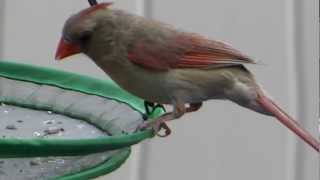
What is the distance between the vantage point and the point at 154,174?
6.85 feet

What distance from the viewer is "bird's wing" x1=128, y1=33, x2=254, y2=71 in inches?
52.5

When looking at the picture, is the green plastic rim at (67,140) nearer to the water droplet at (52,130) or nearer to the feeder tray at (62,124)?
the feeder tray at (62,124)

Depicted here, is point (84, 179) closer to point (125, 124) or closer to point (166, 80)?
point (125, 124)

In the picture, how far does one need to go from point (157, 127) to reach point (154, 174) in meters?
0.97

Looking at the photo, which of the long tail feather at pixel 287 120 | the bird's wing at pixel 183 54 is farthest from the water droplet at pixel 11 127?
the long tail feather at pixel 287 120

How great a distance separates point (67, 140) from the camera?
0.93 m

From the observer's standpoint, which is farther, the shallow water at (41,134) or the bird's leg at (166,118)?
the bird's leg at (166,118)

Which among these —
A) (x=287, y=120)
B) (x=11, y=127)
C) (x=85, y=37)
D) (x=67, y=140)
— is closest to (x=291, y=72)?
(x=287, y=120)

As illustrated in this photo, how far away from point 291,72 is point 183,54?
729mm

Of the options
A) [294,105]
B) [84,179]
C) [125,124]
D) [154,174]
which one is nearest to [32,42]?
[154,174]

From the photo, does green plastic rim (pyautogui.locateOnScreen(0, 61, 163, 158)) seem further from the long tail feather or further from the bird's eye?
the long tail feather

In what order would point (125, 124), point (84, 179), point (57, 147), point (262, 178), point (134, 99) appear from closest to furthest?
point (57, 147)
point (84, 179)
point (125, 124)
point (134, 99)
point (262, 178)

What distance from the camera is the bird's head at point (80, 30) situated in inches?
47.6

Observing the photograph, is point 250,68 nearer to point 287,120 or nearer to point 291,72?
point 291,72
